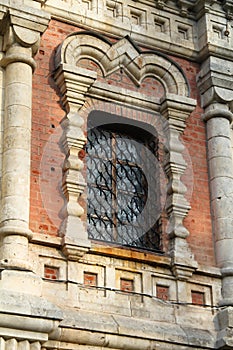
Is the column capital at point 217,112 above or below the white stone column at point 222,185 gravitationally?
above

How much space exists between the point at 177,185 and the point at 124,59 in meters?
1.83

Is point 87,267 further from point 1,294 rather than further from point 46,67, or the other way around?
point 46,67

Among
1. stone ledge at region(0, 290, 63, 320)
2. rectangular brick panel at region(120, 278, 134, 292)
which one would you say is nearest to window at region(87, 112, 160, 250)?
rectangular brick panel at region(120, 278, 134, 292)

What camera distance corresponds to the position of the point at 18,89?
451 inches

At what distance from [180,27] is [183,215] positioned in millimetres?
2915

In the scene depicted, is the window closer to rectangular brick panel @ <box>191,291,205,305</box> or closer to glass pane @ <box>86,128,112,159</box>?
glass pane @ <box>86,128,112,159</box>

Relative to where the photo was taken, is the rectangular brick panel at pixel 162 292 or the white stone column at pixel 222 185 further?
the white stone column at pixel 222 185

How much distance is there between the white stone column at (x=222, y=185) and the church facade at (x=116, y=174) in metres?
0.02

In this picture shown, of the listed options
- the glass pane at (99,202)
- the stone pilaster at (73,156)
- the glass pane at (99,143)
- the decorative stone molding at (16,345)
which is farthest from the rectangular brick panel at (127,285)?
the glass pane at (99,143)

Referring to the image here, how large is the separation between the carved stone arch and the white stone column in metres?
0.39

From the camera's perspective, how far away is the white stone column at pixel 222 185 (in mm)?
11992

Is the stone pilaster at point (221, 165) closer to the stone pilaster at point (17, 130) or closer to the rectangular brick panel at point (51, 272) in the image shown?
the rectangular brick panel at point (51, 272)

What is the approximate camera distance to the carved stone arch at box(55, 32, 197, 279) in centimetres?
1149

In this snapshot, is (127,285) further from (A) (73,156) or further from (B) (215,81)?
(B) (215,81)
